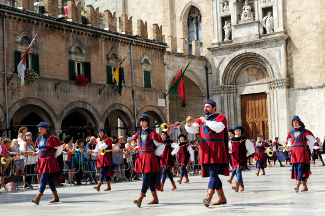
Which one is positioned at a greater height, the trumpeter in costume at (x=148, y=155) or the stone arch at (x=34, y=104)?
the stone arch at (x=34, y=104)

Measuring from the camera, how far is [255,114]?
36.6 metres

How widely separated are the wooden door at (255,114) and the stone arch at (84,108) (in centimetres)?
1248

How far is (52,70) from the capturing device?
2647 cm

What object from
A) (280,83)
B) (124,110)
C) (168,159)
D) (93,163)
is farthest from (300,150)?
(280,83)

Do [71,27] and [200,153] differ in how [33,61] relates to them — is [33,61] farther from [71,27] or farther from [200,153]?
[200,153]

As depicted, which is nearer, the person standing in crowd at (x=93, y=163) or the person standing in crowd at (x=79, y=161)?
the person standing in crowd at (x=79, y=161)

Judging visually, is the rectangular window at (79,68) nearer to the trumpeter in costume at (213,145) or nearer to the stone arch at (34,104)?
the stone arch at (34,104)

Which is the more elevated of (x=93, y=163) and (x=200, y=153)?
(x=200, y=153)

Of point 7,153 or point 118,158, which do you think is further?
point 118,158

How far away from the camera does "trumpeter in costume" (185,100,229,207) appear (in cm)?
946

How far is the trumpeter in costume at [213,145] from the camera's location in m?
9.46

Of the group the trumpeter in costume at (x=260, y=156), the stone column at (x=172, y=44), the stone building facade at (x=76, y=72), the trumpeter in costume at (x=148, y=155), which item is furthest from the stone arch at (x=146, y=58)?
the trumpeter in costume at (x=148, y=155)

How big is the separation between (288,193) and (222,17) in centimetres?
2713

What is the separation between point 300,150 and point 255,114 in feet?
79.8
